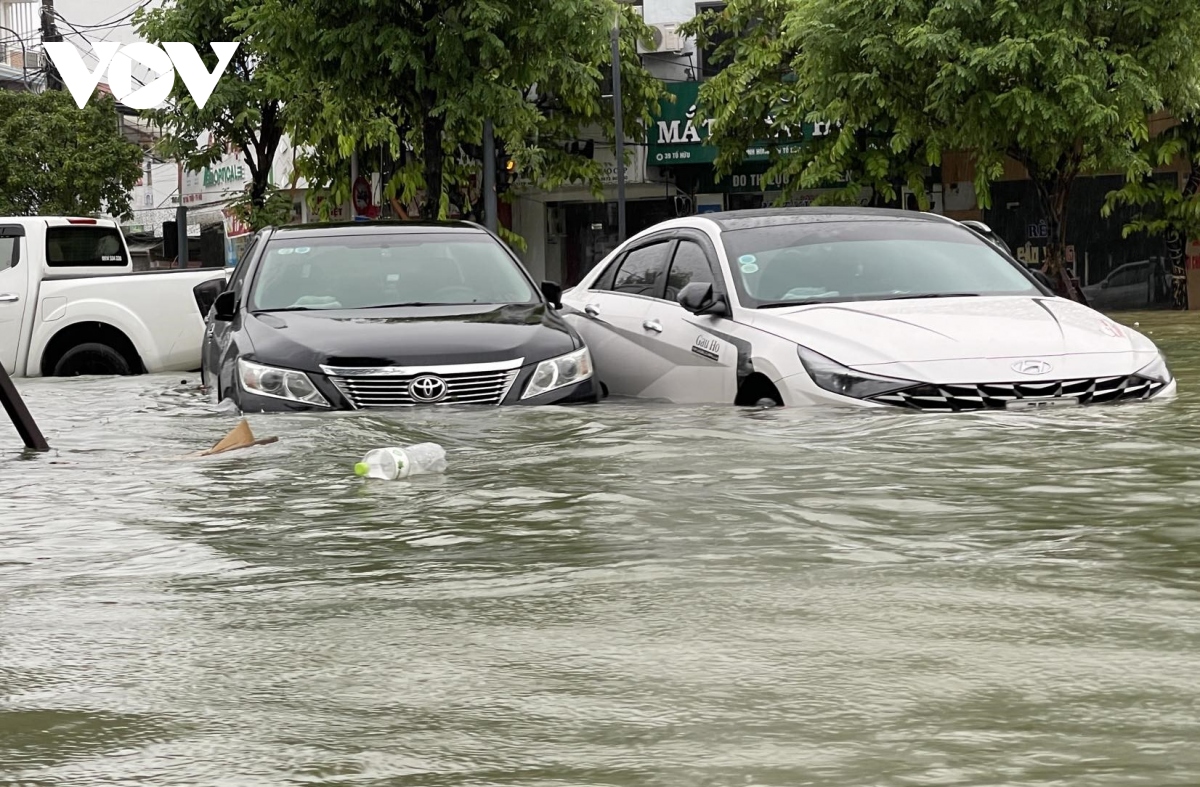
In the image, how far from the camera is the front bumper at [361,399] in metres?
8.82

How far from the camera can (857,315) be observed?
336 inches

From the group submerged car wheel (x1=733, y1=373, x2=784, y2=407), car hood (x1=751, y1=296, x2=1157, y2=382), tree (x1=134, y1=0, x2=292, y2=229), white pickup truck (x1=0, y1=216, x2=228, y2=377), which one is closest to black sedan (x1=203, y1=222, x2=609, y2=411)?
submerged car wheel (x1=733, y1=373, x2=784, y2=407)

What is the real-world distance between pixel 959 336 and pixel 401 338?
2.62 meters

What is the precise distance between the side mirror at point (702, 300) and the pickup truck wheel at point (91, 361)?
7.72 metres

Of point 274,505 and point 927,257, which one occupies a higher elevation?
point 927,257

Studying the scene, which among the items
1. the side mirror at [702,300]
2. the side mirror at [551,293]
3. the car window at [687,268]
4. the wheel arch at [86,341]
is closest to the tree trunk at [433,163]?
the wheel arch at [86,341]

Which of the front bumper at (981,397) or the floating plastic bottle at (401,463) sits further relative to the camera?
the front bumper at (981,397)

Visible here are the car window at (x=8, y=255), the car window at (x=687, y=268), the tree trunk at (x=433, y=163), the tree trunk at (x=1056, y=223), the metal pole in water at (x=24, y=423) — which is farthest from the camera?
the tree trunk at (x=1056, y=223)

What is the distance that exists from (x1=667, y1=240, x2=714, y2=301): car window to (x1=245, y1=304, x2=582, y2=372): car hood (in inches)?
26.4

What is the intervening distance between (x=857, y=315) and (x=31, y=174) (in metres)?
42.7

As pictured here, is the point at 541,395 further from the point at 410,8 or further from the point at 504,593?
the point at 410,8

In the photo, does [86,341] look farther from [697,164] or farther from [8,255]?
[697,164]

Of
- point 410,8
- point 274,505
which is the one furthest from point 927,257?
point 410,8

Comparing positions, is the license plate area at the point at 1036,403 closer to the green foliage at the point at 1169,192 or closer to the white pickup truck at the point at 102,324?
the white pickup truck at the point at 102,324
